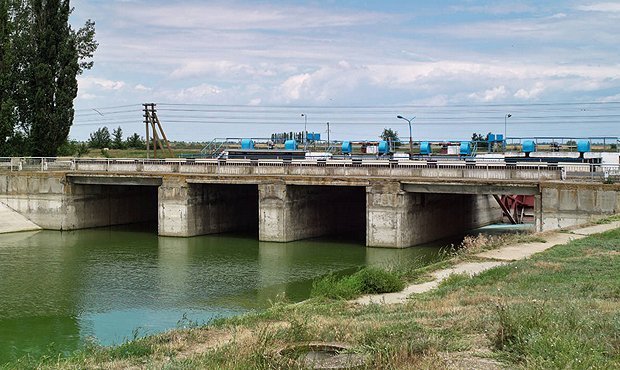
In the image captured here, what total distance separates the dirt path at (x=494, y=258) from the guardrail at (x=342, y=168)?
27.7 ft

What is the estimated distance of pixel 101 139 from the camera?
126 m

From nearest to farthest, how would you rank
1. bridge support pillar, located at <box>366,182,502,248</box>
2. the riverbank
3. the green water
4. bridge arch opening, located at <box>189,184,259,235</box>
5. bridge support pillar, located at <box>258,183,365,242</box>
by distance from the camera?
the riverbank → the green water → bridge support pillar, located at <box>366,182,502,248</box> → bridge support pillar, located at <box>258,183,365,242</box> → bridge arch opening, located at <box>189,184,259,235</box>

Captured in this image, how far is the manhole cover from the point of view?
12609 millimetres

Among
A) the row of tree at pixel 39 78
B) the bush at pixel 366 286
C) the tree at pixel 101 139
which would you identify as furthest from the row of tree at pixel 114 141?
the bush at pixel 366 286

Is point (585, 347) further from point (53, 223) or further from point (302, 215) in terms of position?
point (53, 223)

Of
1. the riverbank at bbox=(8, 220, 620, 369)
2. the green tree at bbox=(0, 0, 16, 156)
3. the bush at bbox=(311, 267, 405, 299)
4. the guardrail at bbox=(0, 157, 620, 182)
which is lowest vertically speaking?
the bush at bbox=(311, 267, 405, 299)

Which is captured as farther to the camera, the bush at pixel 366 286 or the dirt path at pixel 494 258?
the bush at pixel 366 286

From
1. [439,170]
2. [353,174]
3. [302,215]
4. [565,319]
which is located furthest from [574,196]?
[565,319]

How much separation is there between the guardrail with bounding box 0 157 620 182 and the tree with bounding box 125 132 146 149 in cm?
5677

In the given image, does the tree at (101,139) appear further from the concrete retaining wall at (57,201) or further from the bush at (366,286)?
the bush at (366,286)

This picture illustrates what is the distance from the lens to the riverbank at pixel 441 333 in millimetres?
12578

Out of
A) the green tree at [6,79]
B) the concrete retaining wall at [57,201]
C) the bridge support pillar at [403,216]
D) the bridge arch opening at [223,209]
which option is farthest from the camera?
the green tree at [6,79]

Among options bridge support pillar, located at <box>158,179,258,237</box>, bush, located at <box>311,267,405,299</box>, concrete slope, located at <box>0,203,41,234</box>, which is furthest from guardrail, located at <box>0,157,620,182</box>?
bush, located at <box>311,267,405,299</box>

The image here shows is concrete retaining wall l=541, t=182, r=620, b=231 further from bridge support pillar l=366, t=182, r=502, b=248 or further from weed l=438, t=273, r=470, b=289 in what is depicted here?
weed l=438, t=273, r=470, b=289
